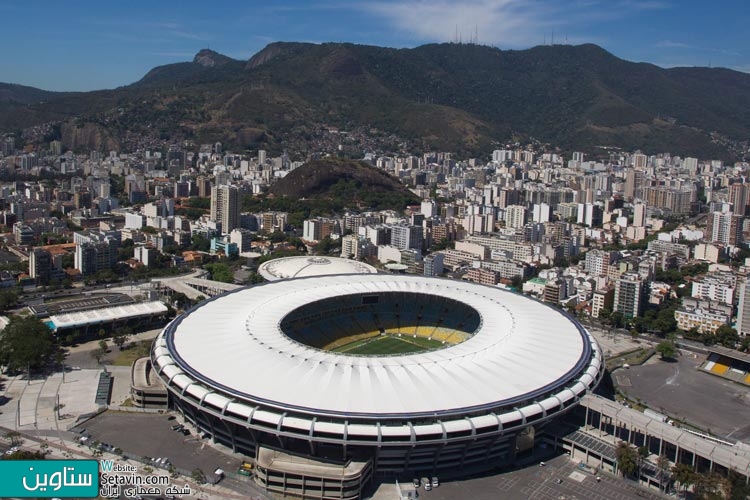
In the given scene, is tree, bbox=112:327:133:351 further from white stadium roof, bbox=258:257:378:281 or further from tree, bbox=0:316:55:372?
white stadium roof, bbox=258:257:378:281

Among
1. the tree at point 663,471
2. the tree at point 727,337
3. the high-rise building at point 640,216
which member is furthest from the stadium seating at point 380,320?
the high-rise building at point 640,216

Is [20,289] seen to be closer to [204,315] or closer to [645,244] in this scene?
[204,315]

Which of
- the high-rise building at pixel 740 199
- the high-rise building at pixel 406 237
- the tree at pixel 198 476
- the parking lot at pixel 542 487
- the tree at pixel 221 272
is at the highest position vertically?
the high-rise building at pixel 740 199

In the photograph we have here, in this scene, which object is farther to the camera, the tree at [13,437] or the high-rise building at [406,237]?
the high-rise building at [406,237]

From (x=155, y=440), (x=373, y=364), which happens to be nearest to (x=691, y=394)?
(x=373, y=364)

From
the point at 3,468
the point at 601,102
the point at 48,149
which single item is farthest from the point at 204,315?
the point at 601,102

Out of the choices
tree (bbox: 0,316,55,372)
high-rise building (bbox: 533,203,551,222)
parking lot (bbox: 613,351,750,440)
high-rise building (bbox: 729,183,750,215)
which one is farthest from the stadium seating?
high-rise building (bbox: 729,183,750,215)

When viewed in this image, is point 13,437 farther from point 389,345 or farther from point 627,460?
point 627,460

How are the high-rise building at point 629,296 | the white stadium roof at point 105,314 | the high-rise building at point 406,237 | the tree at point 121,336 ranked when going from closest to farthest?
the tree at point 121,336, the white stadium roof at point 105,314, the high-rise building at point 629,296, the high-rise building at point 406,237

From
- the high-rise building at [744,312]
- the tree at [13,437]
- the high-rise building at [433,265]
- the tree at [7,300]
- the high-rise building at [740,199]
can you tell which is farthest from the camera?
the high-rise building at [740,199]

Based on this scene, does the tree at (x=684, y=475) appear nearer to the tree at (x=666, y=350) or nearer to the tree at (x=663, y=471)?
the tree at (x=663, y=471)
